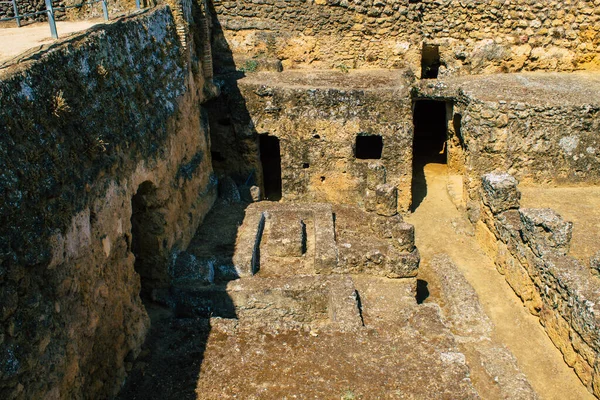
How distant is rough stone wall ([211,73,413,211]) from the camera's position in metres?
10.8

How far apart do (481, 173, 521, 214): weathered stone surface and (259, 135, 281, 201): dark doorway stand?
448 cm

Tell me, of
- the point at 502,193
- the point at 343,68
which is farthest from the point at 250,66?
the point at 502,193

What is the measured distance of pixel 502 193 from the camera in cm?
959

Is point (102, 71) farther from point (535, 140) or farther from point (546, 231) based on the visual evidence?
point (535, 140)

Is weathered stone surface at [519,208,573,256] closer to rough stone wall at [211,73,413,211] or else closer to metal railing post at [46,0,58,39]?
rough stone wall at [211,73,413,211]

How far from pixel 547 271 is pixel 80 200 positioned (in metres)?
6.19

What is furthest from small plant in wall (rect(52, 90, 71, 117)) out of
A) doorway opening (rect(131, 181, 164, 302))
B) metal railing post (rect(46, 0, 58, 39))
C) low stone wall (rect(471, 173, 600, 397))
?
low stone wall (rect(471, 173, 600, 397))

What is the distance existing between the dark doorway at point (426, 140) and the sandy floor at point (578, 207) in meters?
2.35

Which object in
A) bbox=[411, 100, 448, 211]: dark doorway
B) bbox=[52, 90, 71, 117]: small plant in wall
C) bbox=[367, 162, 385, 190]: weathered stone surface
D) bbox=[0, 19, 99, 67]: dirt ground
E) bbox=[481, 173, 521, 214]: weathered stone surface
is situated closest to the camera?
bbox=[52, 90, 71, 117]: small plant in wall

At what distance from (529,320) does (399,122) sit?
4.21m

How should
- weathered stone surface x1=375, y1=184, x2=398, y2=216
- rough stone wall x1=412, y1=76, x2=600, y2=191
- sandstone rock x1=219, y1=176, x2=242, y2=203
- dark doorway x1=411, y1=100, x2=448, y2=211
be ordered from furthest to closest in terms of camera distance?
dark doorway x1=411, y1=100, x2=448, y2=211 → sandstone rock x1=219, y1=176, x2=242, y2=203 → rough stone wall x1=412, y1=76, x2=600, y2=191 → weathered stone surface x1=375, y1=184, x2=398, y2=216

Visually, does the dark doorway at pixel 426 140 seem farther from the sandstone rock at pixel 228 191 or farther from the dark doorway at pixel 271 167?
the sandstone rock at pixel 228 191

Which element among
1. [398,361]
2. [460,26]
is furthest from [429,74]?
[398,361]

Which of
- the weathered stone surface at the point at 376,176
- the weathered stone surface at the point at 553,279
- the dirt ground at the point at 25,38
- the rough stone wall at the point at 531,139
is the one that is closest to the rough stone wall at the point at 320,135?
the weathered stone surface at the point at 376,176
